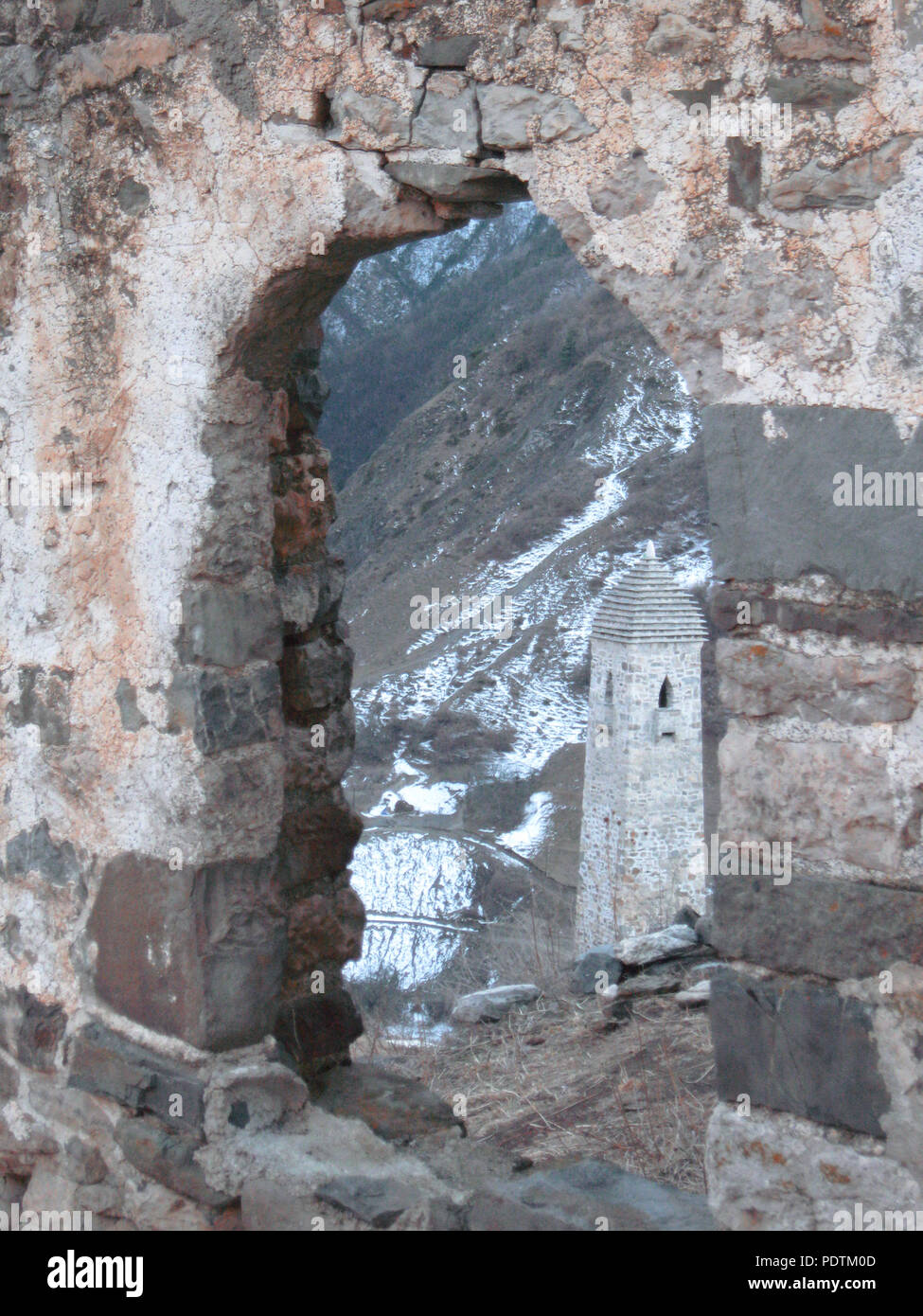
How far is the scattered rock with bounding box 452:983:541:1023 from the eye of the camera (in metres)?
5.24

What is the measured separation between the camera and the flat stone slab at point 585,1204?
2051mm

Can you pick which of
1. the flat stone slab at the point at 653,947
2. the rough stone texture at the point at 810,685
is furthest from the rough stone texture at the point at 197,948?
the flat stone slab at the point at 653,947

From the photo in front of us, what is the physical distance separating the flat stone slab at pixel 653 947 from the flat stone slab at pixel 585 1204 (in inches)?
108

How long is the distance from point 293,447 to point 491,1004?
3229mm

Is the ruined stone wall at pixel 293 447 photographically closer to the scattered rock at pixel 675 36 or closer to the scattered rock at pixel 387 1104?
the scattered rock at pixel 675 36

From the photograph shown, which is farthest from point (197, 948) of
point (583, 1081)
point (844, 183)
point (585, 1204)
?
point (583, 1081)

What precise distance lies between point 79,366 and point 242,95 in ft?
2.03

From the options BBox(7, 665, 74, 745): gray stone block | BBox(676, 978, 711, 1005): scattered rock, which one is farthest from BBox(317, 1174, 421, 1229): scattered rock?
BBox(676, 978, 711, 1005): scattered rock

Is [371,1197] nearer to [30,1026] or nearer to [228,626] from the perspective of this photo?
[30,1026]

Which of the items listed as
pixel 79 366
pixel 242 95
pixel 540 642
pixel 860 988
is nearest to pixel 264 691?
pixel 79 366

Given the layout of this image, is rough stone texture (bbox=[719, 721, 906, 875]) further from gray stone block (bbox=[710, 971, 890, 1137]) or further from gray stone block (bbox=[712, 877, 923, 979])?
gray stone block (bbox=[710, 971, 890, 1137])

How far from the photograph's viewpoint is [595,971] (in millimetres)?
5055

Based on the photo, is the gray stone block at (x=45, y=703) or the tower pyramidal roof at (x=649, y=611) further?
the tower pyramidal roof at (x=649, y=611)

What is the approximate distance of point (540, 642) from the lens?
99.3 ft
